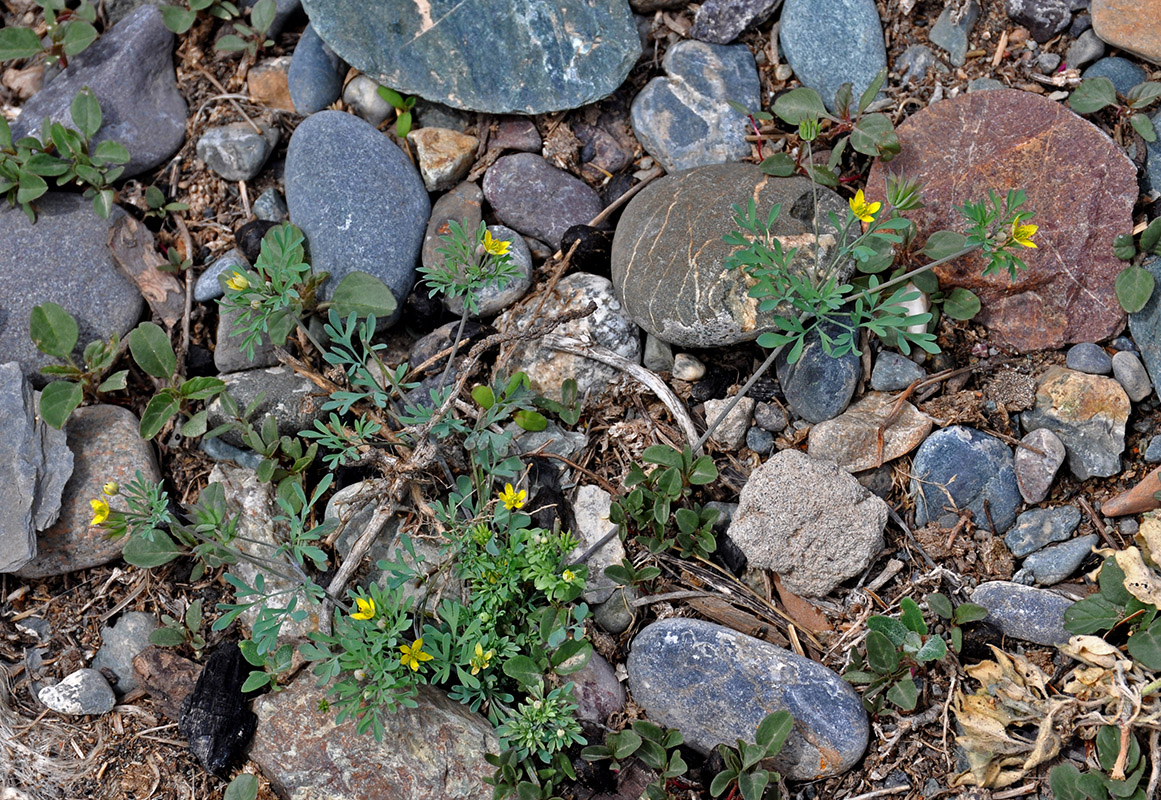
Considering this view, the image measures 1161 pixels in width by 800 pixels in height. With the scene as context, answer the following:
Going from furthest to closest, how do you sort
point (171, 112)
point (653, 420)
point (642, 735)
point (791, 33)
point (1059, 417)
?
1. point (171, 112)
2. point (791, 33)
3. point (653, 420)
4. point (1059, 417)
5. point (642, 735)

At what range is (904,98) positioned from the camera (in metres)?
3.83

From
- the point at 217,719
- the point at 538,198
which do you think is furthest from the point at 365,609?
the point at 538,198

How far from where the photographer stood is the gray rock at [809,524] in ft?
10.7

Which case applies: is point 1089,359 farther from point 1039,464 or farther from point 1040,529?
point 1040,529

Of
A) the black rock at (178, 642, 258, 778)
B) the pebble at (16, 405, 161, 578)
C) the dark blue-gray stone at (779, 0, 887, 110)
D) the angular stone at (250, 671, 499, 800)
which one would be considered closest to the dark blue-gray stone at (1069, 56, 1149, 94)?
the dark blue-gray stone at (779, 0, 887, 110)

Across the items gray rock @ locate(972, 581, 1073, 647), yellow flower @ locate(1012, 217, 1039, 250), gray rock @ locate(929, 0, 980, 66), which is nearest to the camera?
yellow flower @ locate(1012, 217, 1039, 250)

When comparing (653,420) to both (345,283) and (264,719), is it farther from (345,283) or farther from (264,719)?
(264,719)

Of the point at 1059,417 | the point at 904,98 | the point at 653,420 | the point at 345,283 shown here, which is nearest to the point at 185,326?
the point at 345,283

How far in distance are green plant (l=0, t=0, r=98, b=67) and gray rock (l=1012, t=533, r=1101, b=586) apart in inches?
195

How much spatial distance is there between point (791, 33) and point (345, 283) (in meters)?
2.28

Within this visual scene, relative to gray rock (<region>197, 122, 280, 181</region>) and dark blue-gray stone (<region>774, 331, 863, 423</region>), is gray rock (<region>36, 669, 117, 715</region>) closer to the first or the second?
gray rock (<region>197, 122, 280, 181</region>)

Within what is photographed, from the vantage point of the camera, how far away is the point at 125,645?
356 cm

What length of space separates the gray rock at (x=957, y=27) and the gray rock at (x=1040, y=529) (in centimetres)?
198

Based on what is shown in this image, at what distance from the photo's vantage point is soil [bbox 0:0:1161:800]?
3.11 metres
